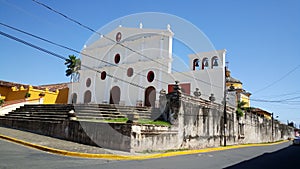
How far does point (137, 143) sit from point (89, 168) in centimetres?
410

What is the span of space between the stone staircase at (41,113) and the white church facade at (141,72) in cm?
510

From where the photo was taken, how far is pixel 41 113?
1605 centimetres

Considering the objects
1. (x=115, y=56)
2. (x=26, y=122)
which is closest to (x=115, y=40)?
(x=115, y=56)

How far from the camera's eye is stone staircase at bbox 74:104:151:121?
13.5 metres

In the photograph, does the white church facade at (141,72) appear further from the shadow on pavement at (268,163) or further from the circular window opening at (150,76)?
the shadow on pavement at (268,163)

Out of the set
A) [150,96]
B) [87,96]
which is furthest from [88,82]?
[150,96]

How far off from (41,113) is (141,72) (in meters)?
11.3

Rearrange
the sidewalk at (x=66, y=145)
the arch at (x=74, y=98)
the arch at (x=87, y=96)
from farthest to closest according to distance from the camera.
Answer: the arch at (x=74, y=98) < the arch at (x=87, y=96) < the sidewalk at (x=66, y=145)

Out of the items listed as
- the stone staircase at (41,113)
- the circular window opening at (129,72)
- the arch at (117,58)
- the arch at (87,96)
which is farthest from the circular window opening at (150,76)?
the stone staircase at (41,113)

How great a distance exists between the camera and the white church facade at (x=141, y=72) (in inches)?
855

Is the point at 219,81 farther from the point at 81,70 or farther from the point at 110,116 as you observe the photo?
the point at 81,70

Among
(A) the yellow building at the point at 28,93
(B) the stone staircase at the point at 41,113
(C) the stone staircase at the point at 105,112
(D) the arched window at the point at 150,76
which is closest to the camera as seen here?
(C) the stone staircase at the point at 105,112

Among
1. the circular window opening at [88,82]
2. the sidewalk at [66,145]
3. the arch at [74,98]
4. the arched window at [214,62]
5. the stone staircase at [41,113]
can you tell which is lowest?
the sidewalk at [66,145]

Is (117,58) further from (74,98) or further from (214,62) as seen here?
(214,62)
